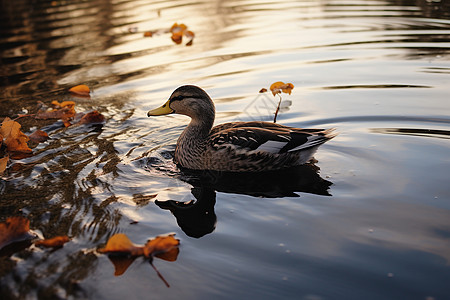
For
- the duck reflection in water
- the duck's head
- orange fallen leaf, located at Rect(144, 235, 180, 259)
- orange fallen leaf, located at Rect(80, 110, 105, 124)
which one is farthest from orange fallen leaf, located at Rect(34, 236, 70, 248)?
orange fallen leaf, located at Rect(80, 110, 105, 124)

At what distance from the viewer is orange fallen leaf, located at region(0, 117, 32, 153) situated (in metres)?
6.21

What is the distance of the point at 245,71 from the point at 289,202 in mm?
4993

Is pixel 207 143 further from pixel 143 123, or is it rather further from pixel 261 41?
pixel 261 41

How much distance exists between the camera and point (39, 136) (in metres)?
6.76

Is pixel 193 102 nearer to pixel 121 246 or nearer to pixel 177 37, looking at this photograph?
pixel 121 246

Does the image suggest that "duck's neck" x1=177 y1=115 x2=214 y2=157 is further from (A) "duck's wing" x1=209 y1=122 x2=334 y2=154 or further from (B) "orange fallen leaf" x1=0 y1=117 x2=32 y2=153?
(B) "orange fallen leaf" x1=0 y1=117 x2=32 y2=153

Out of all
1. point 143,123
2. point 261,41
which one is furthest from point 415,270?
point 261,41

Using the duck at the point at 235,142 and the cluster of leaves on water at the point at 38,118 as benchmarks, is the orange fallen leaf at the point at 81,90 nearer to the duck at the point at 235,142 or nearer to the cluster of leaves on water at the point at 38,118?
the cluster of leaves on water at the point at 38,118

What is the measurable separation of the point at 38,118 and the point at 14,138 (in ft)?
4.79

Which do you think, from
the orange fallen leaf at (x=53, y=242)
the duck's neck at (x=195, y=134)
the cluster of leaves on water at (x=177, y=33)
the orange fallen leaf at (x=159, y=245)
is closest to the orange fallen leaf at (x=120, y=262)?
the orange fallen leaf at (x=159, y=245)

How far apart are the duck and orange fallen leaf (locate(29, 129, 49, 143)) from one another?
1681mm

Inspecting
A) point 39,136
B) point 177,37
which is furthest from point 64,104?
point 177,37

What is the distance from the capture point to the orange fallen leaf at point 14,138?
6211 mm

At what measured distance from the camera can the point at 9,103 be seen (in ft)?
28.0
